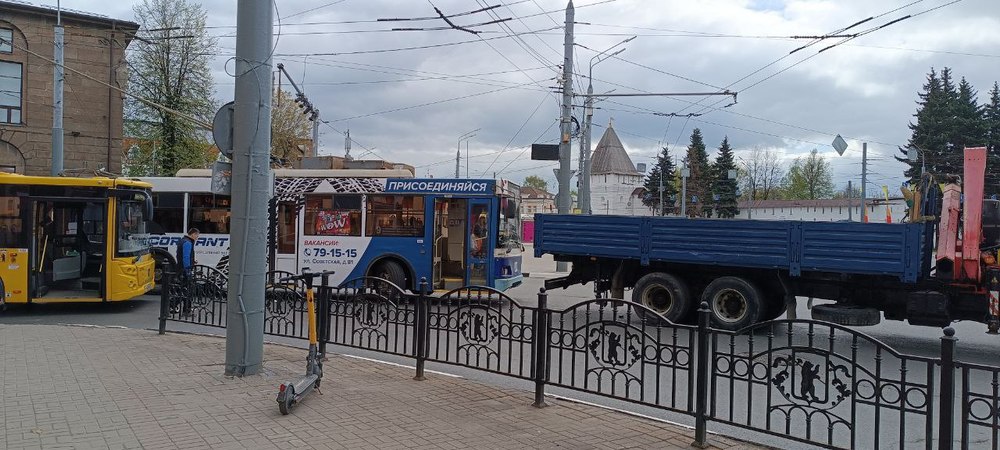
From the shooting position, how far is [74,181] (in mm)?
13148

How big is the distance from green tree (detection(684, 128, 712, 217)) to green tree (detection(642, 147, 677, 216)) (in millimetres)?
2355

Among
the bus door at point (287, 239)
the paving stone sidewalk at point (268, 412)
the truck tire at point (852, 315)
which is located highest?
the bus door at point (287, 239)

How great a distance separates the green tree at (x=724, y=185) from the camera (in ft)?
213

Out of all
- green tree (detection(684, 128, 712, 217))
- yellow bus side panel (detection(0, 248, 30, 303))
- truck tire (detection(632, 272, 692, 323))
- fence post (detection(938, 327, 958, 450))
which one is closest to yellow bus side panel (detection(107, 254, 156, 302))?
yellow bus side panel (detection(0, 248, 30, 303))

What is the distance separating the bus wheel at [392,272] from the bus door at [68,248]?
528cm

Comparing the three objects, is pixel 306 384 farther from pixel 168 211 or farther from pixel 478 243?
pixel 168 211

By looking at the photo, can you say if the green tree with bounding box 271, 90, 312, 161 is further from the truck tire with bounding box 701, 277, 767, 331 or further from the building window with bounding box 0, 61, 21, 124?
the truck tire with bounding box 701, 277, 767, 331

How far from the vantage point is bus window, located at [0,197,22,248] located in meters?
12.8

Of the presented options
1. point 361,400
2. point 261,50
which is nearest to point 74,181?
point 261,50

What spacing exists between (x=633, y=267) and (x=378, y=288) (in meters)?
6.48

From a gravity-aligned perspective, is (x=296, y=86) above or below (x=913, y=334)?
above

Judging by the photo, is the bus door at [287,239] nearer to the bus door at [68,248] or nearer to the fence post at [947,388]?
the bus door at [68,248]

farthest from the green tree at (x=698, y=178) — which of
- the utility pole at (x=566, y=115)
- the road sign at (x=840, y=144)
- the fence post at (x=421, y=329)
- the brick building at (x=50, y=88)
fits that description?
the fence post at (x=421, y=329)

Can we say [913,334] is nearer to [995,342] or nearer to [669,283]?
[995,342]
